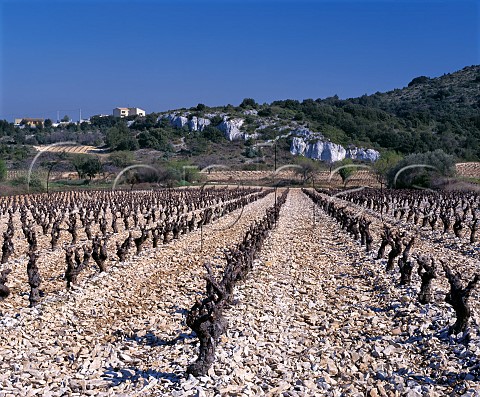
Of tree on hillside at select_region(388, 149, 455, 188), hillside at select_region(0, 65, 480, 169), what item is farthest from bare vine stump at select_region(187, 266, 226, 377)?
hillside at select_region(0, 65, 480, 169)

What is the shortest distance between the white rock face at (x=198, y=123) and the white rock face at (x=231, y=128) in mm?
4328

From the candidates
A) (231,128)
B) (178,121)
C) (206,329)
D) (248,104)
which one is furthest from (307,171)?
(206,329)

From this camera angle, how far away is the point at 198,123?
121562mm

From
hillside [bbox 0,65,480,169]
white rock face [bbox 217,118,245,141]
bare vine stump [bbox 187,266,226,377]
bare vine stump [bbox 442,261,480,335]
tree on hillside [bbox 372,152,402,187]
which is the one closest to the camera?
bare vine stump [bbox 187,266,226,377]

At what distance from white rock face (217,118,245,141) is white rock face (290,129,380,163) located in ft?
42.6

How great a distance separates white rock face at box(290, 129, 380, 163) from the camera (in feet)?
325

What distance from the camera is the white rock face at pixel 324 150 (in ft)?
325

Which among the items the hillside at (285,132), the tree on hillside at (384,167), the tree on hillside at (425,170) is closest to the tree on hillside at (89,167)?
the hillside at (285,132)

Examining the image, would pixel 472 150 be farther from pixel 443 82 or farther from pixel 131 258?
pixel 131 258

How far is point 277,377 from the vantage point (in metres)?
6.74

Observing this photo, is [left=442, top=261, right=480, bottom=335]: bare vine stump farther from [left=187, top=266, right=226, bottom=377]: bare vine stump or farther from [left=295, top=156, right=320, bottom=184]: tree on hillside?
[left=295, top=156, right=320, bottom=184]: tree on hillside

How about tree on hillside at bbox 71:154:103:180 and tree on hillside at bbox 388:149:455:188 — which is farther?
tree on hillside at bbox 71:154:103:180

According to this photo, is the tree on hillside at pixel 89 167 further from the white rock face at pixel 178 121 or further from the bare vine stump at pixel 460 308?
the bare vine stump at pixel 460 308

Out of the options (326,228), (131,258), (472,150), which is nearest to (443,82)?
(472,150)
